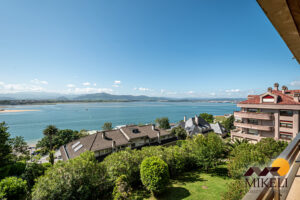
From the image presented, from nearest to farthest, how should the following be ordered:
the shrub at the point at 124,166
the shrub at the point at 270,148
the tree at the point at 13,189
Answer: the tree at the point at 13,189, the shrub at the point at 124,166, the shrub at the point at 270,148

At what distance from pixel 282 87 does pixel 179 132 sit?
20.8 m

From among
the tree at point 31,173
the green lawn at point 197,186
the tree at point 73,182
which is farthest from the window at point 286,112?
the tree at point 31,173

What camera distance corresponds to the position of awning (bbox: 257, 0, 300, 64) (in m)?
0.95

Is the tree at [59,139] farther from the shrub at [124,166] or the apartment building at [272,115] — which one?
the apartment building at [272,115]

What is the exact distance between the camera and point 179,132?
34.2 meters

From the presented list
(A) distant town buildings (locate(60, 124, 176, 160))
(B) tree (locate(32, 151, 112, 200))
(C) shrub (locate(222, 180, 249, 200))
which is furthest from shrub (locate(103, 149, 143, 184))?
(C) shrub (locate(222, 180, 249, 200))

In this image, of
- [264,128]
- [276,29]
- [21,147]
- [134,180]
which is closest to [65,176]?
[134,180]

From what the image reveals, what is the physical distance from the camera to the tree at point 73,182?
31.6 feet

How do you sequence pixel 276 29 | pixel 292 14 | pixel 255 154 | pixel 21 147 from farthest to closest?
1. pixel 21 147
2. pixel 255 154
3. pixel 276 29
4. pixel 292 14

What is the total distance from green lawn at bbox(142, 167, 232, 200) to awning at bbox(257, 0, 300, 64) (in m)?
15.3

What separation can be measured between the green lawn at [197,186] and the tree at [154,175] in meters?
1.40

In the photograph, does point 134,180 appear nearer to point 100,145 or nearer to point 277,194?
point 100,145

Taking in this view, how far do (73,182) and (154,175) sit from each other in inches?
265

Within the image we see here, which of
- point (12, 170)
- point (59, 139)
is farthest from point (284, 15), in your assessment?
point (59, 139)
